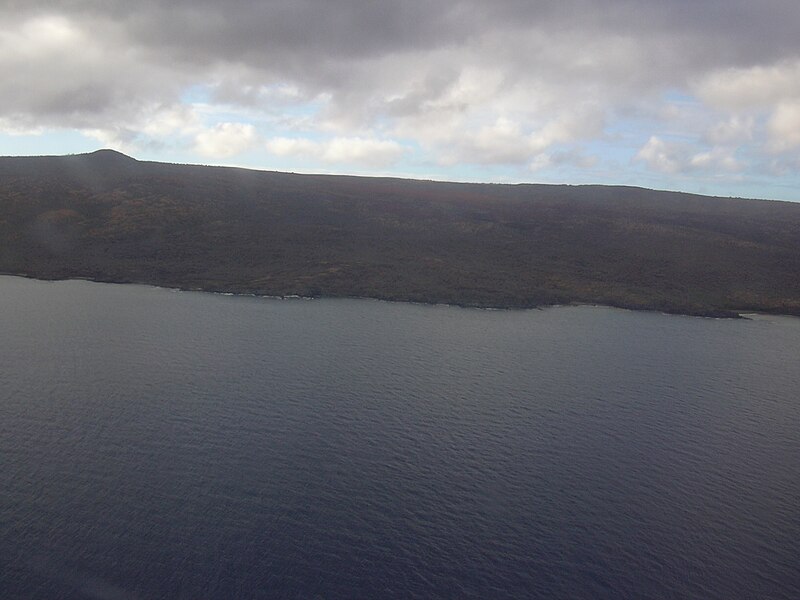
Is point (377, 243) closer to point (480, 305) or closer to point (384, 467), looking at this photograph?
point (480, 305)

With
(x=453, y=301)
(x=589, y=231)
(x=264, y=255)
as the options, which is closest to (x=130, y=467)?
(x=453, y=301)

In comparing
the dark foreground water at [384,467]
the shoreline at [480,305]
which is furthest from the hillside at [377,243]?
the dark foreground water at [384,467]

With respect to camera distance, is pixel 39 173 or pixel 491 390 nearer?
pixel 491 390

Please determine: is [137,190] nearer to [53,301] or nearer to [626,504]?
[53,301]

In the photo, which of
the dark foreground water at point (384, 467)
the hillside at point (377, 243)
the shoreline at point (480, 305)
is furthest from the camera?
the hillside at point (377, 243)

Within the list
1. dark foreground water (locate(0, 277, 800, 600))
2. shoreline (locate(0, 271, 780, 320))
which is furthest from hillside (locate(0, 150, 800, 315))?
dark foreground water (locate(0, 277, 800, 600))

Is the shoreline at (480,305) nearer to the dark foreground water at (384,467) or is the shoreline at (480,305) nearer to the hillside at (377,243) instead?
the hillside at (377,243)

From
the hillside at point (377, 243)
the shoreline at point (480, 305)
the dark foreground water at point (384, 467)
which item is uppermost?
the hillside at point (377, 243)

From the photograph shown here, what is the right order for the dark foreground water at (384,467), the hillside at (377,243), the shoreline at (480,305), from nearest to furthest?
the dark foreground water at (384,467)
the shoreline at (480,305)
the hillside at (377,243)
